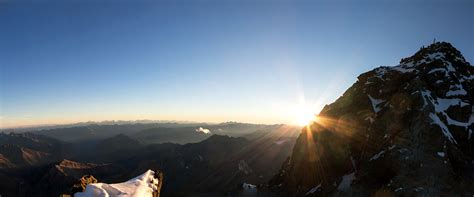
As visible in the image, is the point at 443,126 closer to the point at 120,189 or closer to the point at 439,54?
the point at 439,54

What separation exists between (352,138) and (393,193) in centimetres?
2432

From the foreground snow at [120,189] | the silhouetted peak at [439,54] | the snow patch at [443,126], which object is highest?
the silhouetted peak at [439,54]

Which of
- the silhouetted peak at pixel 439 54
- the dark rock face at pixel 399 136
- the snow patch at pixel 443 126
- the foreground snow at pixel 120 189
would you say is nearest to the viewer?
the foreground snow at pixel 120 189

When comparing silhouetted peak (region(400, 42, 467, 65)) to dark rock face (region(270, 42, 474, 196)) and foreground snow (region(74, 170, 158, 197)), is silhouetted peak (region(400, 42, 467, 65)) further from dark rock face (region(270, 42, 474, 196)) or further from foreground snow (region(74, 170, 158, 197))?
foreground snow (region(74, 170, 158, 197))

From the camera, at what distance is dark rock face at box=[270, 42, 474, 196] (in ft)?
192

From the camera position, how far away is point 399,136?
6512cm

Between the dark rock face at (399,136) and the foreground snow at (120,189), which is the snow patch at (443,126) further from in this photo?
the foreground snow at (120,189)

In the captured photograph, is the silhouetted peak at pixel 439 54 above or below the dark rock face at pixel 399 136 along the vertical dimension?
above

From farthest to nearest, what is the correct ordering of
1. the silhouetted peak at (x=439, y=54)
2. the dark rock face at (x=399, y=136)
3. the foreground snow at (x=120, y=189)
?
1. the silhouetted peak at (x=439, y=54)
2. the dark rock face at (x=399, y=136)
3. the foreground snow at (x=120, y=189)

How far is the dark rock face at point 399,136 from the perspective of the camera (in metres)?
58.6

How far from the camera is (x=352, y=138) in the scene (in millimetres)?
80688

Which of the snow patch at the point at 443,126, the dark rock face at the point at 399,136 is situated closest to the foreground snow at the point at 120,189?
the dark rock face at the point at 399,136

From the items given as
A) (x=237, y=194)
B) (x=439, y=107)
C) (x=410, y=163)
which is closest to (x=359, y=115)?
(x=439, y=107)

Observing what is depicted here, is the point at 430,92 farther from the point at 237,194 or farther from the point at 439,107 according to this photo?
the point at 237,194
